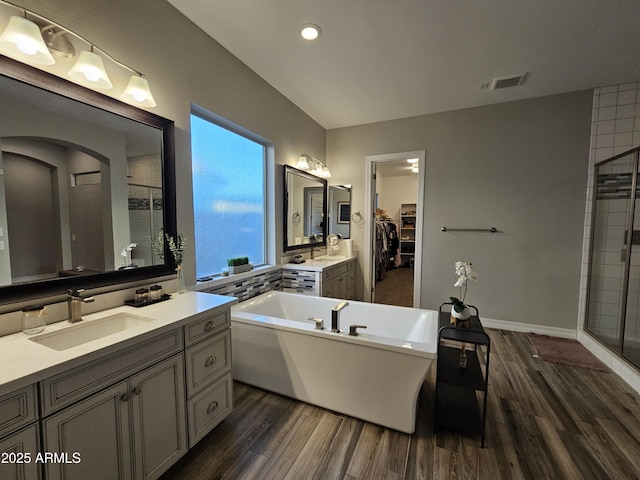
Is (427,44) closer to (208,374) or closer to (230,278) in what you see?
(230,278)

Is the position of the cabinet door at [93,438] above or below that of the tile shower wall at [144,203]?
below

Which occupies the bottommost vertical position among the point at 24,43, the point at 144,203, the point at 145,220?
the point at 145,220

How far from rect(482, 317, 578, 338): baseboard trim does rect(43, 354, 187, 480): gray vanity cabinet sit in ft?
11.4

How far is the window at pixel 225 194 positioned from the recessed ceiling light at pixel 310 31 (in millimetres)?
982

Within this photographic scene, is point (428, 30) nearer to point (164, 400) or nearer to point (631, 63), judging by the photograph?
point (631, 63)

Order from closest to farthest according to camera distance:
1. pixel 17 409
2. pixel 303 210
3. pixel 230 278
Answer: pixel 17 409 < pixel 230 278 < pixel 303 210

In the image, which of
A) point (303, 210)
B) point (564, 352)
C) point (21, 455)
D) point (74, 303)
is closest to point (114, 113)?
point (74, 303)

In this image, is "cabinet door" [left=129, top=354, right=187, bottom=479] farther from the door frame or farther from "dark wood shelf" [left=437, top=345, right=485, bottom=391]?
the door frame

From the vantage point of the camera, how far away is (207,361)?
151 cm

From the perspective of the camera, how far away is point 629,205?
2525mm

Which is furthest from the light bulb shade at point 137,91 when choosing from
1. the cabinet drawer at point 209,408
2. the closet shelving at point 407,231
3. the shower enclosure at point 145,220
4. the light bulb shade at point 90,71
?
the closet shelving at point 407,231

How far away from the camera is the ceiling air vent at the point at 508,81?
261 cm

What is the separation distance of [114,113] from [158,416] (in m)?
1.65

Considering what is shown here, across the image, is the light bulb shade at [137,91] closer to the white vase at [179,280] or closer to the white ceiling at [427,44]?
the white ceiling at [427,44]
